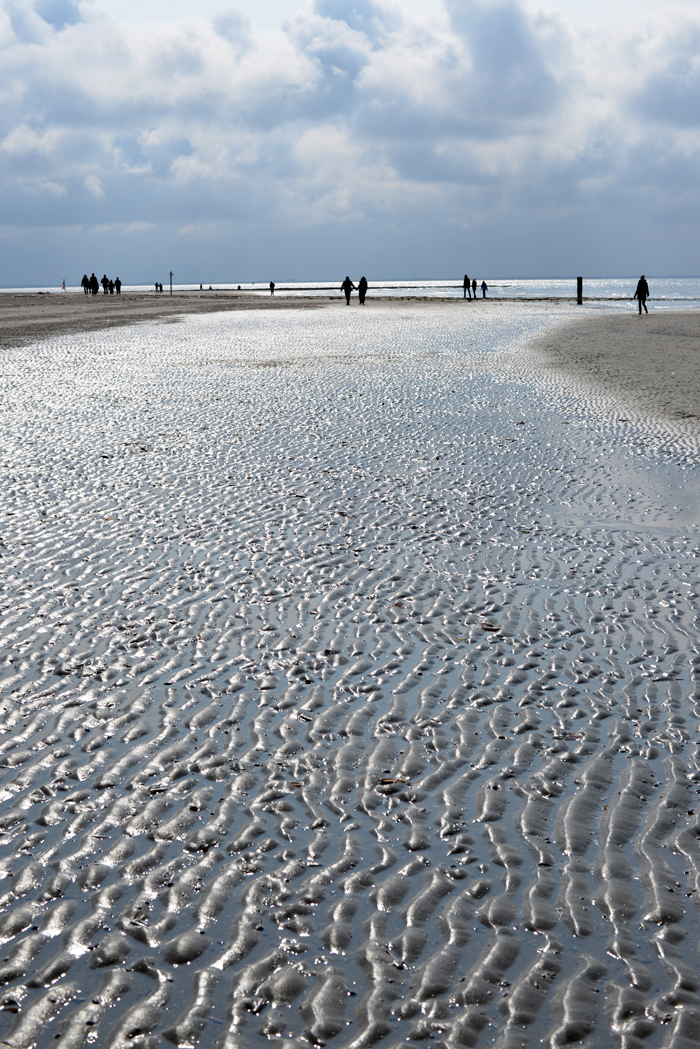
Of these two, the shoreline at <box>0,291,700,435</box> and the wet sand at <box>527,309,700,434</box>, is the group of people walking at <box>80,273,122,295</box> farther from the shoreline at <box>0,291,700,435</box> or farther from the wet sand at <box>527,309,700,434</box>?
the wet sand at <box>527,309,700,434</box>

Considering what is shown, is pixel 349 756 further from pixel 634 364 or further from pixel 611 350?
pixel 611 350

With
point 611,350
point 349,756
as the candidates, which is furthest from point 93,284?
point 349,756

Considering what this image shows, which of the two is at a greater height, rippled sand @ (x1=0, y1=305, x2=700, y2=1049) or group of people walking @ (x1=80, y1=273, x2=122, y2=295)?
group of people walking @ (x1=80, y1=273, x2=122, y2=295)

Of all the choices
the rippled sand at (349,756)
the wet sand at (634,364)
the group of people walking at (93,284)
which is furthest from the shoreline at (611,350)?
the group of people walking at (93,284)

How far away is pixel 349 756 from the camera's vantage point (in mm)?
5617

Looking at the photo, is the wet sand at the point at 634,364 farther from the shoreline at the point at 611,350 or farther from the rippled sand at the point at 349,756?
the rippled sand at the point at 349,756

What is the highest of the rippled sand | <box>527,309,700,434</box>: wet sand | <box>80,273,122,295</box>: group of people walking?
<box>80,273,122,295</box>: group of people walking

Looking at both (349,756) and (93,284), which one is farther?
(93,284)

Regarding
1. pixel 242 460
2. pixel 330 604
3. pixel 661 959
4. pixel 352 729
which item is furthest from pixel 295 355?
pixel 661 959

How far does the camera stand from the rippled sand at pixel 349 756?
3.72 metres

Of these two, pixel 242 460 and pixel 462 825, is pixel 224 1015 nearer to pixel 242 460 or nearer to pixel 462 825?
pixel 462 825

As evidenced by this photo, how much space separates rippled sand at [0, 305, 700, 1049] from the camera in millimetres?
3725

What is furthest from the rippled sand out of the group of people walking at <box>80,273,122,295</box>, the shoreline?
the group of people walking at <box>80,273,122,295</box>

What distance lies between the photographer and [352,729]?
5957 millimetres
